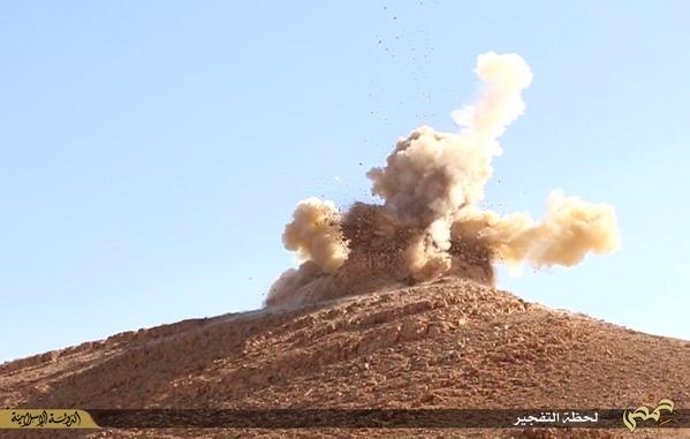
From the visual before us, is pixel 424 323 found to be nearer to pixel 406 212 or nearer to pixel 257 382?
Answer: pixel 257 382

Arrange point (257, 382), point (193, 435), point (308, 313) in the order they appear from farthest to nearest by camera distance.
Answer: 1. point (308, 313)
2. point (257, 382)
3. point (193, 435)

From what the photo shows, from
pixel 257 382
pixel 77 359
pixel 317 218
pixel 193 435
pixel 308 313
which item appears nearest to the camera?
pixel 193 435

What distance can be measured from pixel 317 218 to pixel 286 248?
1.95 m

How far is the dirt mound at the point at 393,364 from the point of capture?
22906 mm

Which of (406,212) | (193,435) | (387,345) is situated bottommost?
(193,435)

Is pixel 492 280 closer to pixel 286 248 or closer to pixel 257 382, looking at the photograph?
pixel 286 248

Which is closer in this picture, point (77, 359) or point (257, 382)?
point (257, 382)

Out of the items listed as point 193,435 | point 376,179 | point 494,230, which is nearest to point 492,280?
point 494,230

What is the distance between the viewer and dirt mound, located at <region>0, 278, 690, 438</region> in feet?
75.2

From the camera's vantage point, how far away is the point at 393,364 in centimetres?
2517

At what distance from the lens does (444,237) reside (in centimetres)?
3606

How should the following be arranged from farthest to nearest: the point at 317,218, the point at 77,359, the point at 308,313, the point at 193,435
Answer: the point at 317,218, the point at 77,359, the point at 308,313, the point at 193,435

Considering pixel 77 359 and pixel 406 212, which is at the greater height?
pixel 406 212

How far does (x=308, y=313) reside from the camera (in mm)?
30938
